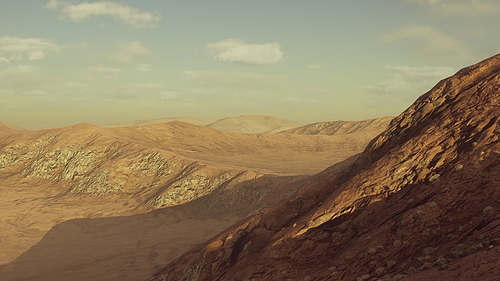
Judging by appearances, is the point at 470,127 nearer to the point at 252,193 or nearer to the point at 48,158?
the point at 252,193

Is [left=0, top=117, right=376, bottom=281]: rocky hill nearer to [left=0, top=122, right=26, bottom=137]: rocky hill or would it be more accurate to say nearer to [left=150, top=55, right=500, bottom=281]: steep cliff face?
[left=150, top=55, right=500, bottom=281]: steep cliff face

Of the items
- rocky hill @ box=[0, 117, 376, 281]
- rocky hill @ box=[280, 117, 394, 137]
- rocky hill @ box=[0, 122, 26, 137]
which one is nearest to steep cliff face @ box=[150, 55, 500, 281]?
rocky hill @ box=[0, 117, 376, 281]

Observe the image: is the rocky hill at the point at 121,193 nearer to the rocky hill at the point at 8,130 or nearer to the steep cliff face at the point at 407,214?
the steep cliff face at the point at 407,214

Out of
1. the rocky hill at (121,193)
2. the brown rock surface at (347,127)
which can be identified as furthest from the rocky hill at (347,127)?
the rocky hill at (121,193)

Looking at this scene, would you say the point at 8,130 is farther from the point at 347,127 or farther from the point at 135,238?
the point at 347,127

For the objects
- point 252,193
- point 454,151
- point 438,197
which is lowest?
point 252,193

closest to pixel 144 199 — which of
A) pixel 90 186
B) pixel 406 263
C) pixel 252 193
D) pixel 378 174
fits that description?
pixel 90 186
